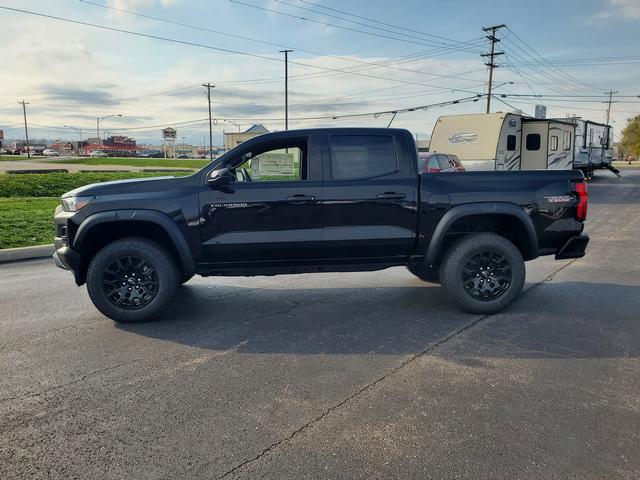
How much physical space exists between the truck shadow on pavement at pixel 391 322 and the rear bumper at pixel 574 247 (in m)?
0.58

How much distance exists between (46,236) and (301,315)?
6664mm

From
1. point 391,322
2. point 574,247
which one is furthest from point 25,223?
point 574,247

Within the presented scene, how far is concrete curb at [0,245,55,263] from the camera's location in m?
8.11

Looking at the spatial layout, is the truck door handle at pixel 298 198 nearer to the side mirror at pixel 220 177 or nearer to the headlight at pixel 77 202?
the side mirror at pixel 220 177

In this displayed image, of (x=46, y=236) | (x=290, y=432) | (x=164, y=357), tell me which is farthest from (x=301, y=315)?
(x=46, y=236)

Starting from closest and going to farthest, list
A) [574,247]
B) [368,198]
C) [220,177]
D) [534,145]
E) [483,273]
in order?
[220,177] → [368,198] → [483,273] → [574,247] → [534,145]

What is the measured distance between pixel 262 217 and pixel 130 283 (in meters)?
1.50

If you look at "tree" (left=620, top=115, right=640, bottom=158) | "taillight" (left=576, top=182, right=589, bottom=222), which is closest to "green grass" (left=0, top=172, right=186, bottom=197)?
"taillight" (left=576, top=182, right=589, bottom=222)

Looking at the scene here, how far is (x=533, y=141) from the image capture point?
20750mm

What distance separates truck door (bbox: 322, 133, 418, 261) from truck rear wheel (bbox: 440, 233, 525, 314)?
0.55 metres

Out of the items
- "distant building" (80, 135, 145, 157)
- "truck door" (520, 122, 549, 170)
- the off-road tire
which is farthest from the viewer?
"distant building" (80, 135, 145, 157)

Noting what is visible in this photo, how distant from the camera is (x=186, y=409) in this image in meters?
3.27

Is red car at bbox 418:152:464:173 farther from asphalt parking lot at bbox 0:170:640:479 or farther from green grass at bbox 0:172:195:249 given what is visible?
green grass at bbox 0:172:195:249

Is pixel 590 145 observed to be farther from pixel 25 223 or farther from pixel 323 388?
pixel 323 388
